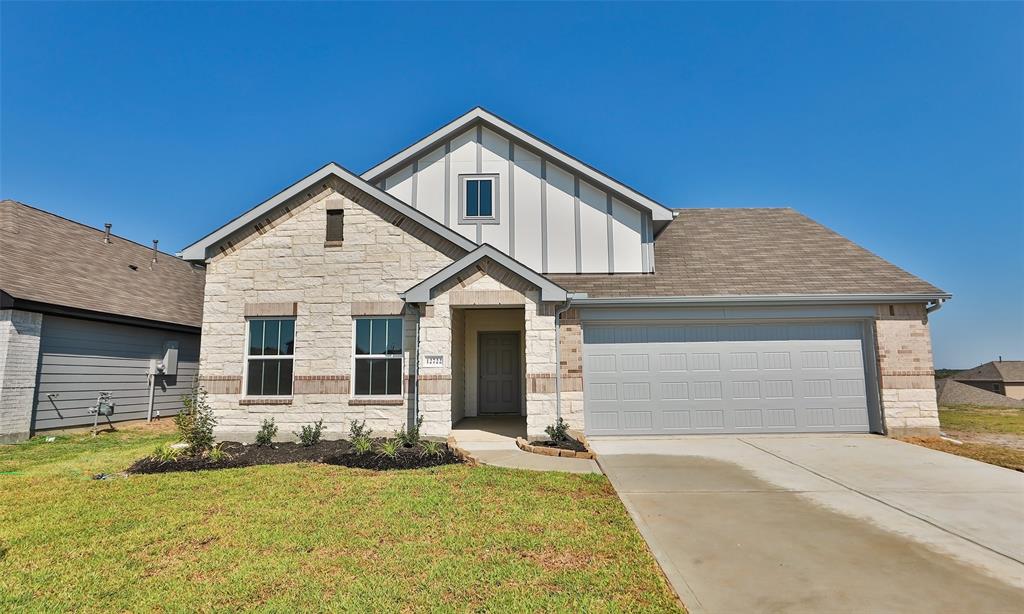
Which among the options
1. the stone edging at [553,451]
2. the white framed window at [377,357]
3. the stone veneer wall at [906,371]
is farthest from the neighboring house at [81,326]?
the stone veneer wall at [906,371]

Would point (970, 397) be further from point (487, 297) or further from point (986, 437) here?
point (487, 297)

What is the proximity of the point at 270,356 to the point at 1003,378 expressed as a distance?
3608 centimetres

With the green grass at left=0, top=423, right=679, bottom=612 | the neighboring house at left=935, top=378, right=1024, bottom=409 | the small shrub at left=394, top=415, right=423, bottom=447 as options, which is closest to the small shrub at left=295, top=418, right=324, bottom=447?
the small shrub at left=394, top=415, right=423, bottom=447

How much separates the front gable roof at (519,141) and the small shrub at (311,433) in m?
6.93

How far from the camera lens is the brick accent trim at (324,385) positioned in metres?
10.9

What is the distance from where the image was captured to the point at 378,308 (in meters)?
11.0

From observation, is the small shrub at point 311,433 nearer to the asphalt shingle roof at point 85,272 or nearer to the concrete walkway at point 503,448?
the concrete walkway at point 503,448

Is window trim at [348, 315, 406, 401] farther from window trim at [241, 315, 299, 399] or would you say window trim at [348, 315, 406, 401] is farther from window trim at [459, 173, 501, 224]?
window trim at [459, 173, 501, 224]

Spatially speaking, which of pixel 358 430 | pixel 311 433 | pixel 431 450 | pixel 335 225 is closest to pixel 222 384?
pixel 311 433

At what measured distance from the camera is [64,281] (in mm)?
13969

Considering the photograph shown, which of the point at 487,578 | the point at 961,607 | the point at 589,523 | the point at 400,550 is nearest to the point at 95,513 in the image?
the point at 400,550

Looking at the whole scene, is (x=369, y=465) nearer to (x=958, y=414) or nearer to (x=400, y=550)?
(x=400, y=550)

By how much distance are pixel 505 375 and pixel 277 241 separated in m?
7.23

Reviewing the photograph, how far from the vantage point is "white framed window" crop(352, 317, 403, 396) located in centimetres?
1095
